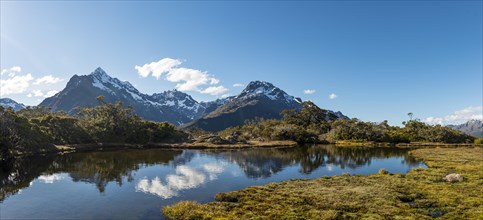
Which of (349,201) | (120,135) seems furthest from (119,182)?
(120,135)

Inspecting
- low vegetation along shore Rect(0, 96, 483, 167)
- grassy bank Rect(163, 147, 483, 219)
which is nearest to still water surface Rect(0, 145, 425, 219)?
grassy bank Rect(163, 147, 483, 219)

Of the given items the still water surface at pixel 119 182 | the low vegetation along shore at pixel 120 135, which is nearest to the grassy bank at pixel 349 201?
the still water surface at pixel 119 182

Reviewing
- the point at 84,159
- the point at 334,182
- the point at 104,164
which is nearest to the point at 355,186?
the point at 334,182

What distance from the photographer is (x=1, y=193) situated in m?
55.2

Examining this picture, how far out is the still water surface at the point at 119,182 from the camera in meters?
45.5

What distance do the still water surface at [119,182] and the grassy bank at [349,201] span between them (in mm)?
6283

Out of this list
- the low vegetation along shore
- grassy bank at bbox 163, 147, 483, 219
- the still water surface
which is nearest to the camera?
grassy bank at bbox 163, 147, 483, 219

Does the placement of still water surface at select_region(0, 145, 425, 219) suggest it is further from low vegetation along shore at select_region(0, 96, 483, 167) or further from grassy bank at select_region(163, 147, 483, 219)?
low vegetation along shore at select_region(0, 96, 483, 167)

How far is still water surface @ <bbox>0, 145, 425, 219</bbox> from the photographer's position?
45.5 metres

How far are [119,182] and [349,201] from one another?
45815 millimetres

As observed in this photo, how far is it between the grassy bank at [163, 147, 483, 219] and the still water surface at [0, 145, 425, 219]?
6.28 metres

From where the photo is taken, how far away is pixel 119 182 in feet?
215

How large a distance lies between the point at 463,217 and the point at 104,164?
84713 mm

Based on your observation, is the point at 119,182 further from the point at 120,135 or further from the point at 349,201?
the point at 120,135
